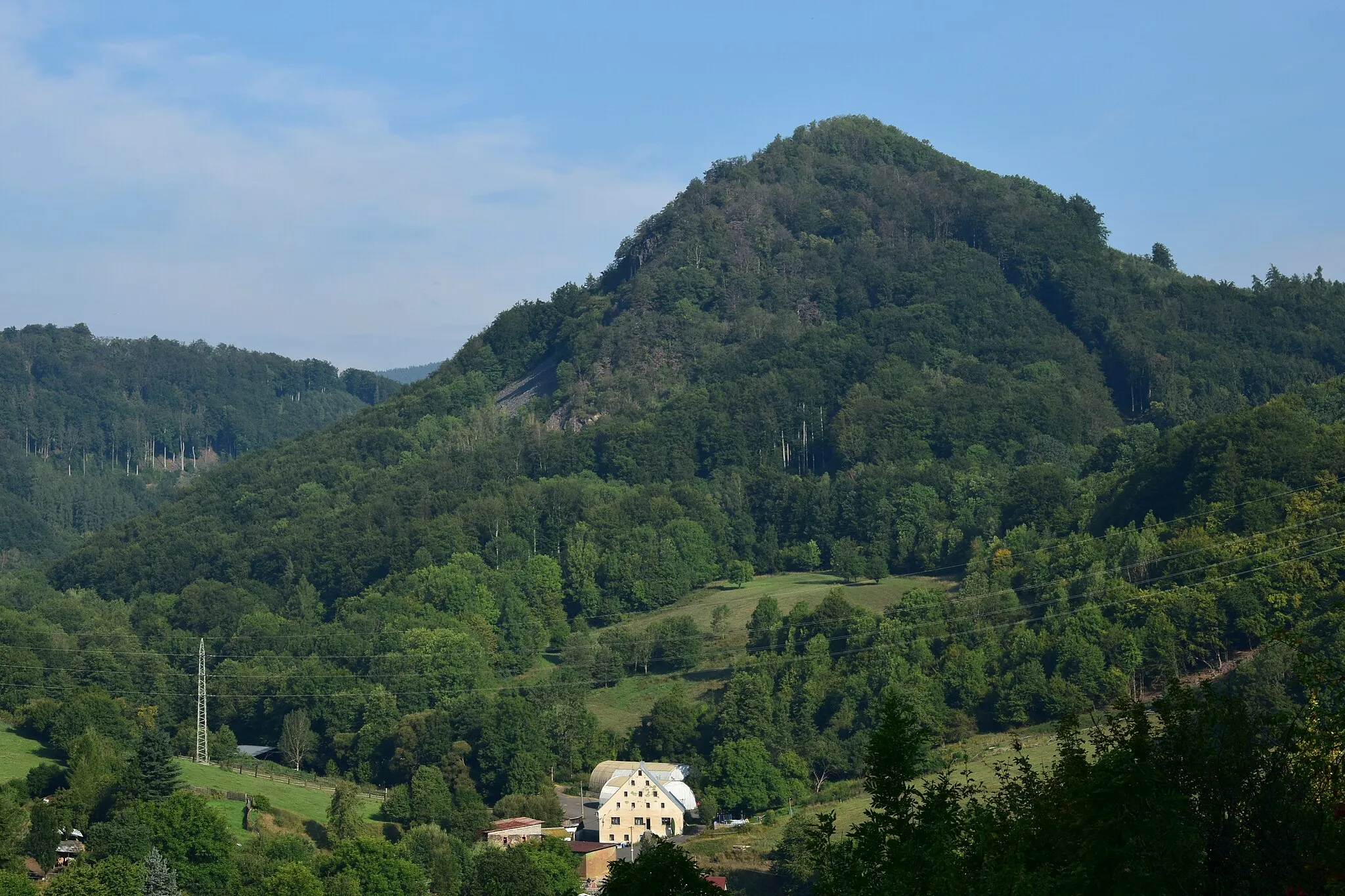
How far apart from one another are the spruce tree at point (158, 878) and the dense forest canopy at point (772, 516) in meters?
15.9

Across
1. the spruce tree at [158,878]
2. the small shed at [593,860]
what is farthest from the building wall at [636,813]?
the spruce tree at [158,878]

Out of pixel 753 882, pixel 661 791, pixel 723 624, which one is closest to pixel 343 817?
pixel 661 791

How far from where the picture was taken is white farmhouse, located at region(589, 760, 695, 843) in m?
70.9

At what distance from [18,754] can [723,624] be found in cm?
3943

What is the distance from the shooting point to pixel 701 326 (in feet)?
525

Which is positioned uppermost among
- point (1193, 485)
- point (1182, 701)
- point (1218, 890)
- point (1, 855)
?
point (1193, 485)

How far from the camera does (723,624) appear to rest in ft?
319

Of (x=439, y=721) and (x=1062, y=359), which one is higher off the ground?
(x=1062, y=359)

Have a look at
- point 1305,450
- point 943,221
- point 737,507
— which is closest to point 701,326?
point 943,221

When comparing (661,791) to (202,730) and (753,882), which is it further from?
(202,730)

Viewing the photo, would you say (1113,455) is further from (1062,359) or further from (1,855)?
(1,855)

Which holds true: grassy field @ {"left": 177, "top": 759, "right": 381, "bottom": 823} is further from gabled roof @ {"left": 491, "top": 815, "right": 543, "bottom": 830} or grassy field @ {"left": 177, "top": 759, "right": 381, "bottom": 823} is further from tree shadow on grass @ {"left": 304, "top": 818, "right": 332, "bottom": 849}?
gabled roof @ {"left": 491, "top": 815, "right": 543, "bottom": 830}

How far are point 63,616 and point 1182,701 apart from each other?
10073 centimetres

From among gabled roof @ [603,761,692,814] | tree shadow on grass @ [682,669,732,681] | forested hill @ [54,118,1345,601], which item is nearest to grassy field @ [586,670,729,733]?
tree shadow on grass @ [682,669,732,681]
